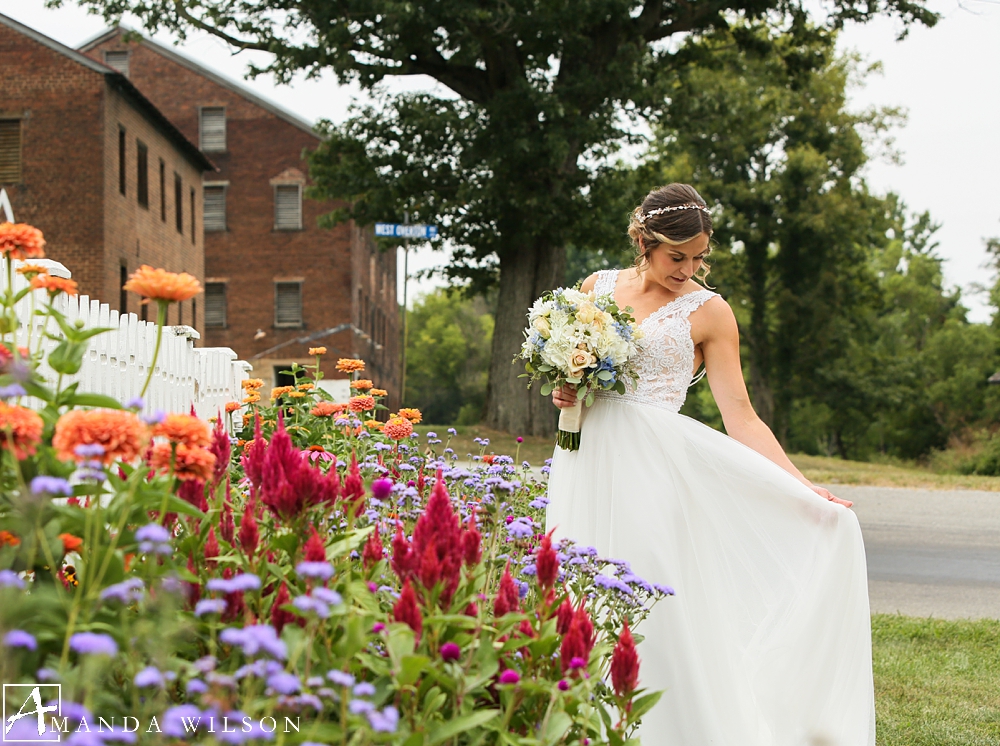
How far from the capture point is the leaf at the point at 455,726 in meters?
1.85

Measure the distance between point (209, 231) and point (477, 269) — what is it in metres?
18.6

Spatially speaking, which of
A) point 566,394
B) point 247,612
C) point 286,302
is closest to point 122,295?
point 286,302

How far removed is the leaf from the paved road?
6.38 meters

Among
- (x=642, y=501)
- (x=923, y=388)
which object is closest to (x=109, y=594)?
(x=642, y=501)

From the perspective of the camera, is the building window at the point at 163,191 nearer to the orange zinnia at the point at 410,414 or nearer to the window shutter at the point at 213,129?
the window shutter at the point at 213,129

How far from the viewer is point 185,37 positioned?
1753 centimetres

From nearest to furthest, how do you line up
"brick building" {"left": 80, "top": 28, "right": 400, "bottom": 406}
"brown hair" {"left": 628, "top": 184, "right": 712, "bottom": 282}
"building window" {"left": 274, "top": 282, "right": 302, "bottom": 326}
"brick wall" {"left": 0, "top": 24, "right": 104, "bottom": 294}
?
"brown hair" {"left": 628, "top": 184, "right": 712, "bottom": 282}, "brick wall" {"left": 0, "top": 24, "right": 104, "bottom": 294}, "brick building" {"left": 80, "top": 28, "right": 400, "bottom": 406}, "building window" {"left": 274, "top": 282, "right": 302, "bottom": 326}

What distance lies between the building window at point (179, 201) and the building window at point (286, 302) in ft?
22.3

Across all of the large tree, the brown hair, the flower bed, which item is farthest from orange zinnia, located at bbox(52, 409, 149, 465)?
the large tree

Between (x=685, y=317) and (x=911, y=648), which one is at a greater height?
(x=685, y=317)

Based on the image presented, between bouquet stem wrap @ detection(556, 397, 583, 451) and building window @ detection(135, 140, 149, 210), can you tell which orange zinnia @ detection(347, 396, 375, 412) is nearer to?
bouquet stem wrap @ detection(556, 397, 583, 451)

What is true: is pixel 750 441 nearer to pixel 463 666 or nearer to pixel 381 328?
pixel 463 666

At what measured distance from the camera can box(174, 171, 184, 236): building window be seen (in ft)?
102

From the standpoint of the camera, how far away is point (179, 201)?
31.3m
